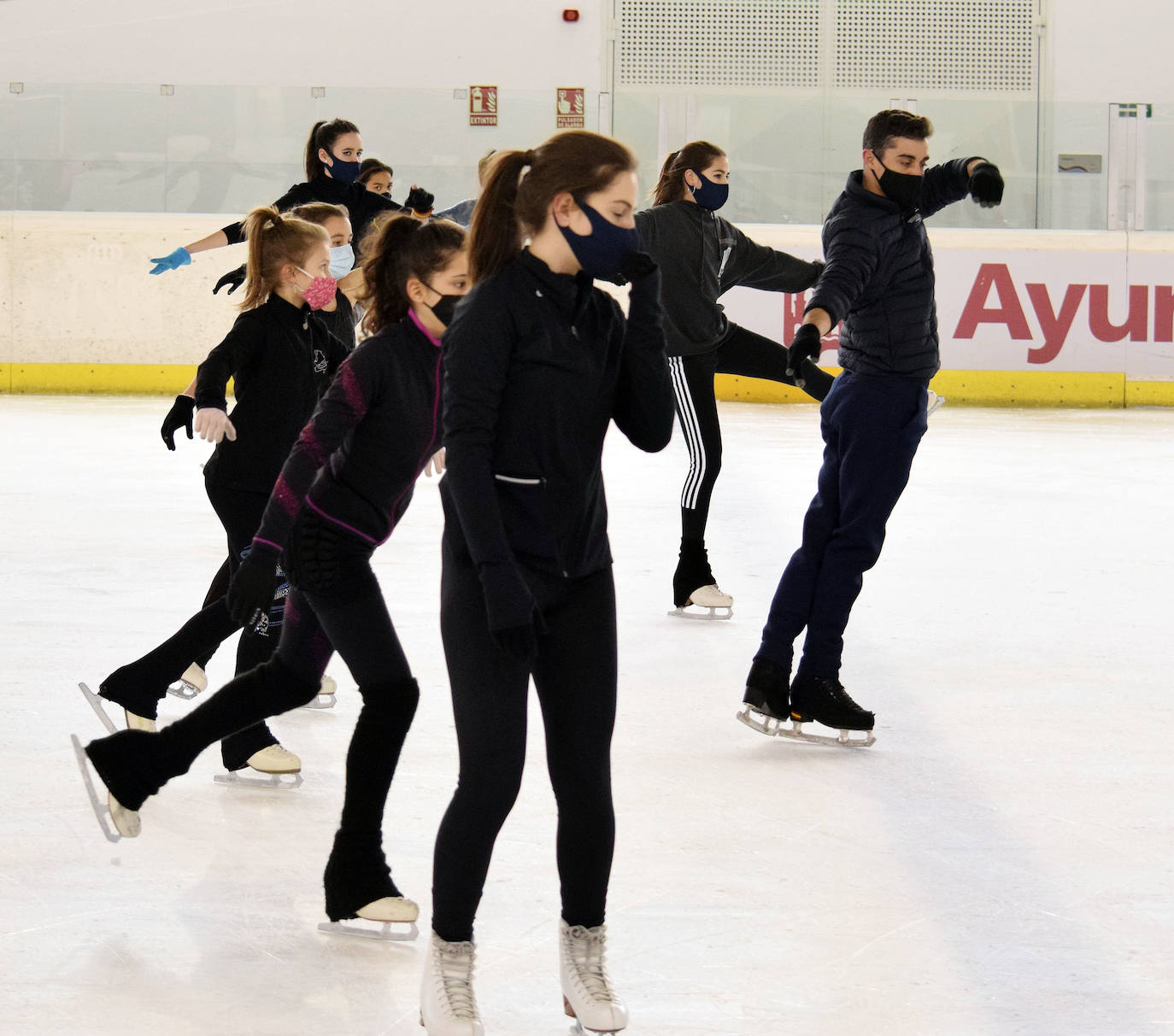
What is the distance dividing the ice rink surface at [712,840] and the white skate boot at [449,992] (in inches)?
3.4

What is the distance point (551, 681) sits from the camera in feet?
6.82

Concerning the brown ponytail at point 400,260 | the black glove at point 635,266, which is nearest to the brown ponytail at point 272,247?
the brown ponytail at point 400,260

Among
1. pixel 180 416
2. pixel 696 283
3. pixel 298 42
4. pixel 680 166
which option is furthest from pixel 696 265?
pixel 298 42

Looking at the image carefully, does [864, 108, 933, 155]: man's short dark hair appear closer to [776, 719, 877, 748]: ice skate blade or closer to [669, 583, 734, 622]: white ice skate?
[776, 719, 877, 748]: ice skate blade

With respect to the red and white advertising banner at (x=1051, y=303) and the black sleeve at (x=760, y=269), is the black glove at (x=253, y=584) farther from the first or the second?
the red and white advertising banner at (x=1051, y=303)

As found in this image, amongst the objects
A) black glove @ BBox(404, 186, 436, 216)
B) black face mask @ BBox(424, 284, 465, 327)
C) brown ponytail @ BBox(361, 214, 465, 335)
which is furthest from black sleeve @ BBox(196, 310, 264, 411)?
black glove @ BBox(404, 186, 436, 216)

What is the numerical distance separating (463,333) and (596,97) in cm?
1292

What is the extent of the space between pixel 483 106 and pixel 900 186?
1134 centimetres

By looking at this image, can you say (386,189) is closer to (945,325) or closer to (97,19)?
(945,325)

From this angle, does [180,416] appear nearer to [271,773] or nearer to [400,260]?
[271,773]

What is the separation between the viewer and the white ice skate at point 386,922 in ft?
7.98

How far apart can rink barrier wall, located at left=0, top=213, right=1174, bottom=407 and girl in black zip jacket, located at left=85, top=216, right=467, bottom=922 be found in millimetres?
10958

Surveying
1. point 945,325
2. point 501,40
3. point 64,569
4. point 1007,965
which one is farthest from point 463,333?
point 501,40

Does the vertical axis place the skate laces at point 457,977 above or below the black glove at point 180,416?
below
